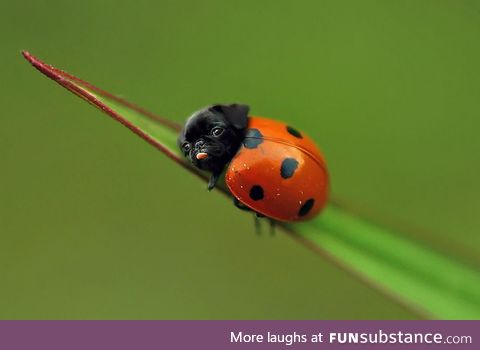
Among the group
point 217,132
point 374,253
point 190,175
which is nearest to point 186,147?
point 217,132

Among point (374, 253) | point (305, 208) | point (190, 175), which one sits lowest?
point (374, 253)

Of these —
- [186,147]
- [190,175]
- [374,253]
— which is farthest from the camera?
[190,175]

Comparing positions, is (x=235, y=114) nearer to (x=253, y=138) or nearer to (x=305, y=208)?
(x=253, y=138)

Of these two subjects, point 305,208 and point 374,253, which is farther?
point 305,208

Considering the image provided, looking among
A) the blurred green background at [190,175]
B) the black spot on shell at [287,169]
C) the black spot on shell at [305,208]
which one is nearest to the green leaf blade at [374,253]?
the black spot on shell at [305,208]

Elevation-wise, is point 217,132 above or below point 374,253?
above

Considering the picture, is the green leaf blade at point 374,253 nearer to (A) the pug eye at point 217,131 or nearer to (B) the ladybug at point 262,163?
(B) the ladybug at point 262,163
